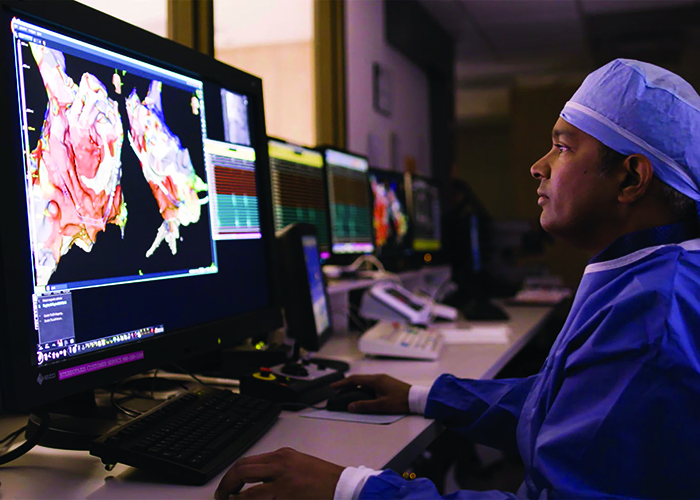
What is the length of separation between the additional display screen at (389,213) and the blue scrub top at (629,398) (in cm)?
186

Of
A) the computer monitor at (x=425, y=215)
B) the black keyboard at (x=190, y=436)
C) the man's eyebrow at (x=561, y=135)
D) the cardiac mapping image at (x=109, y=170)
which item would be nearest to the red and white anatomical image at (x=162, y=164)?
the cardiac mapping image at (x=109, y=170)

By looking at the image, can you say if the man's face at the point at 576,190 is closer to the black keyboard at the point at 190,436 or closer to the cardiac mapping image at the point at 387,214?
the black keyboard at the point at 190,436

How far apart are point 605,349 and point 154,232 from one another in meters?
0.66

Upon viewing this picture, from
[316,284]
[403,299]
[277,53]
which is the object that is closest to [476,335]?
[403,299]

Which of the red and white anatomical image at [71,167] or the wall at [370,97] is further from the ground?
the wall at [370,97]

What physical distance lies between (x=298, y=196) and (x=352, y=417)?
41.5 inches

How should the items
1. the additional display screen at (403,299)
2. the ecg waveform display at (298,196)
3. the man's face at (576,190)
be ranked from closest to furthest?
the man's face at (576,190) → the ecg waveform display at (298,196) → the additional display screen at (403,299)

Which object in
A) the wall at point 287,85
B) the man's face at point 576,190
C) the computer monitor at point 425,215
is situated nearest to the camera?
the man's face at point 576,190

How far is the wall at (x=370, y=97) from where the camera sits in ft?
12.1

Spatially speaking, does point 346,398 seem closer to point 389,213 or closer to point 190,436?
point 190,436

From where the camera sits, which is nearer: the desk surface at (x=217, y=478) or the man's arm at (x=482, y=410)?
the desk surface at (x=217, y=478)

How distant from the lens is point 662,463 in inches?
30.5

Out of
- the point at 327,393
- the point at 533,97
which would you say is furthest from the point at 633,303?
the point at 533,97

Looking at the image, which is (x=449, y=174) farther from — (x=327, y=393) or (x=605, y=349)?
(x=605, y=349)
